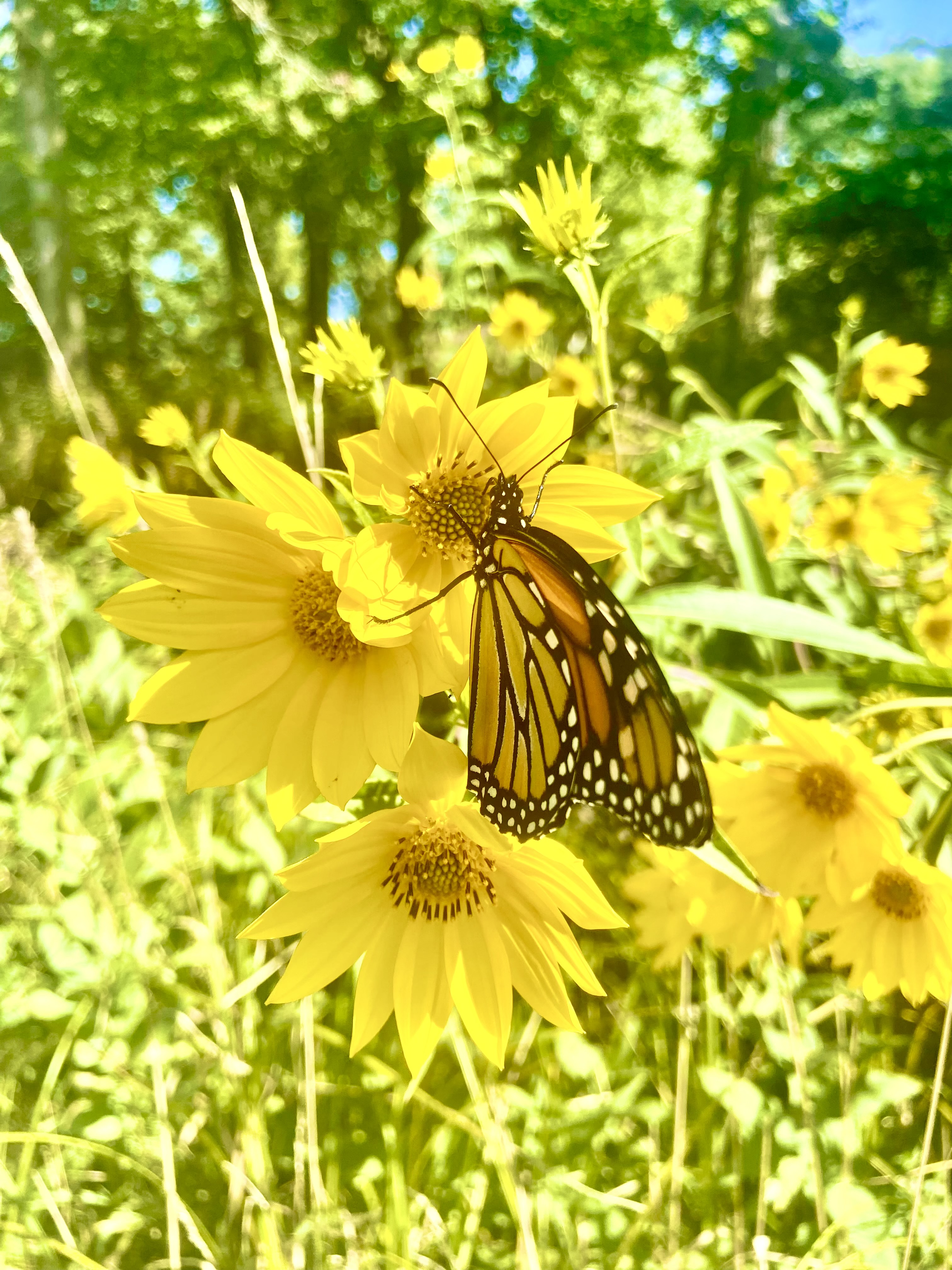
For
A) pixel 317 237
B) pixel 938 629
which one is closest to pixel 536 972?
pixel 938 629

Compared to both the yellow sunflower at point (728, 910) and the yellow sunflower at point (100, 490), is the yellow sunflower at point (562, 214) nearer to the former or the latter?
the yellow sunflower at point (728, 910)

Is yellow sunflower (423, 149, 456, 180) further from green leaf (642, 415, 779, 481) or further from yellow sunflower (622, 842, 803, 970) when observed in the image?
yellow sunflower (622, 842, 803, 970)

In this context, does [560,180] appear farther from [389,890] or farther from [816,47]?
[816,47]

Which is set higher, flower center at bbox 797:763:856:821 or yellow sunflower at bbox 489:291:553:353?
yellow sunflower at bbox 489:291:553:353

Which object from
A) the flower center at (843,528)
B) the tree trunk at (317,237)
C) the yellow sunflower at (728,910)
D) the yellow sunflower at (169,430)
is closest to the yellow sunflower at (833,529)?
the flower center at (843,528)

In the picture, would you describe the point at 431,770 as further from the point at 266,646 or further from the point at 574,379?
the point at 574,379

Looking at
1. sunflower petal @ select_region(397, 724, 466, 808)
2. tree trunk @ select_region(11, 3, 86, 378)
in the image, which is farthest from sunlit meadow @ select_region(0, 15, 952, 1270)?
tree trunk @ select_region(11, 3, 86, 378)

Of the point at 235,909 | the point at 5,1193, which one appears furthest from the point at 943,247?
the point at 5,1193
